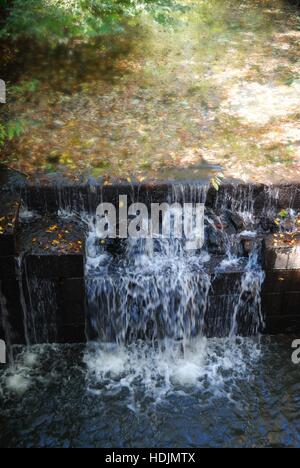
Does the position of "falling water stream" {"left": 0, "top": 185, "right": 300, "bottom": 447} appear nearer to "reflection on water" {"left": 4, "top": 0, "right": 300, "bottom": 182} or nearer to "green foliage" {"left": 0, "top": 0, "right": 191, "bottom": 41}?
"reflection on water" {"left": 4, "top": 0, "right": 300, "bottom": 182}

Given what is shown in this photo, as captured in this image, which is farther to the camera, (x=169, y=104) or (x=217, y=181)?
(x=169, y=104)

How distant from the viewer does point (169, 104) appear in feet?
26.7

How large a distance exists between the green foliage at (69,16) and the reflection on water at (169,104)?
0.40 meters

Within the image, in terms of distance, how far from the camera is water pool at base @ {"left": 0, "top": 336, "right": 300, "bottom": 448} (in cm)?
495

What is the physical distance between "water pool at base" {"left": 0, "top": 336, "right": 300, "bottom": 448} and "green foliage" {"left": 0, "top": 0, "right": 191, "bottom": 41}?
22.9 ft

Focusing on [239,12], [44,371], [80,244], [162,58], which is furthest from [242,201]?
[239,12]

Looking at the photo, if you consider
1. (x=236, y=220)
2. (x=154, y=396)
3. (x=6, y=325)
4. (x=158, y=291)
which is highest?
(x=236, y=220)

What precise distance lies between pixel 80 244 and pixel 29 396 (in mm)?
1754

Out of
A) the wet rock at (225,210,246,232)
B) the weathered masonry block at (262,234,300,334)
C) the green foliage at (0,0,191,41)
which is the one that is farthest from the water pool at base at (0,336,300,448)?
the green foliage at (0,0,191,41)

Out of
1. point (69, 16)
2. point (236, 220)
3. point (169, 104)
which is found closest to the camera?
point (236, 220)

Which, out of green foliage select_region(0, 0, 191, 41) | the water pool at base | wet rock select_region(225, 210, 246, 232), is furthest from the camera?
green foliage select_region(0, 0, 191, 41)

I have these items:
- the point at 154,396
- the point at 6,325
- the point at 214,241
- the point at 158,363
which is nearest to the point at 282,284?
the point at 214,241

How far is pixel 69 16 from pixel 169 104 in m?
3.37

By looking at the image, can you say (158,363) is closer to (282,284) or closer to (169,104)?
(282,284)
